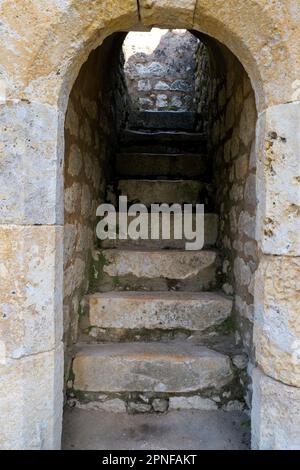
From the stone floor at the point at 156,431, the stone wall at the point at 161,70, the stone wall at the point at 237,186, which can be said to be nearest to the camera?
the stone floor at the point at 156,431

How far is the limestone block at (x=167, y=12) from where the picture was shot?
1.45 m

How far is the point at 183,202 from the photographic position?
3.22m

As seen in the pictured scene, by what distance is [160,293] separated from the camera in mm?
2539

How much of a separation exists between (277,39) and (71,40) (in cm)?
82

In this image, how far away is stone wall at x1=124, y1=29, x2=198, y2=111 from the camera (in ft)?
18.5

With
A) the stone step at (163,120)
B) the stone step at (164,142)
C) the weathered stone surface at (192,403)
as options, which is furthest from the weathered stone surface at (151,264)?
the stone step at (163,120)

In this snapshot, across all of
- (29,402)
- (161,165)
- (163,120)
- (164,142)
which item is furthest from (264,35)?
(163,120)

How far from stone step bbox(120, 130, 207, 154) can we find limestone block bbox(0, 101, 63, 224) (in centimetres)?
260

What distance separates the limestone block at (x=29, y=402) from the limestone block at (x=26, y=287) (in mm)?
54

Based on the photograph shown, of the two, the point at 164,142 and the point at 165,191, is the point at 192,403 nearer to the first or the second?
the point at 165,191

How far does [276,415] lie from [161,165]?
2616 mm

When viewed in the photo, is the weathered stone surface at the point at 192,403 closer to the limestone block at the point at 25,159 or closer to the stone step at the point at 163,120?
the limestone block at the point at 25,159

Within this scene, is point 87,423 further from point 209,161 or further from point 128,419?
point 209,161
